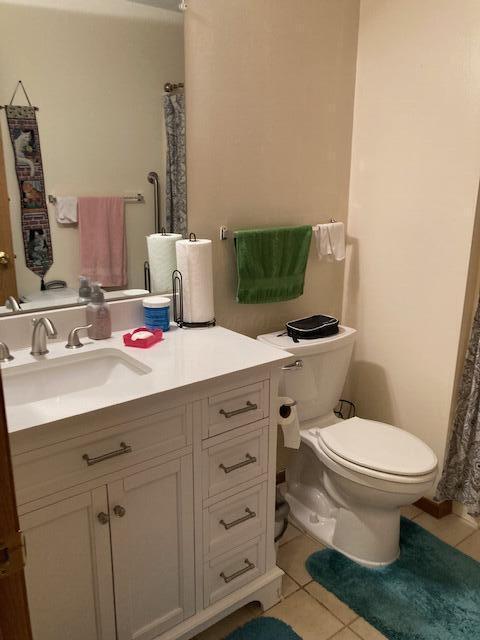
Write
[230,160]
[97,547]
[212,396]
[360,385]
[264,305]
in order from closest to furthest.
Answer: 1. [97,547]
2. [212,396]
3. [230,160]
4. [264,305]
5. [360,385]

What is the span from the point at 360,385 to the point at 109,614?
4.99 feet

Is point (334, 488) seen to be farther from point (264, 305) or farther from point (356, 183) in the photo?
point (356, 183)

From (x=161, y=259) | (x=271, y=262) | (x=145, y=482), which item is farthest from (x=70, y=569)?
(x=271, y=262)

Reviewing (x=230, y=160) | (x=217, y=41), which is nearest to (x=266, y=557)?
(x=230, y=160)

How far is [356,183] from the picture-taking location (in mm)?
2355

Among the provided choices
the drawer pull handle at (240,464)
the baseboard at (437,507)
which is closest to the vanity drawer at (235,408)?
the drawer pull handle at (240,464)

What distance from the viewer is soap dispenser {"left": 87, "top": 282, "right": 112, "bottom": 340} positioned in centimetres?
168

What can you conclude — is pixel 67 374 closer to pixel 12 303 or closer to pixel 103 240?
pixel 12 303

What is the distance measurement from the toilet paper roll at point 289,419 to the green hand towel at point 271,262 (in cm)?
47

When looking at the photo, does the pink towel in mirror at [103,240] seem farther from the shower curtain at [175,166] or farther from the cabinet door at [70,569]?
the cabinet door at [70,569]

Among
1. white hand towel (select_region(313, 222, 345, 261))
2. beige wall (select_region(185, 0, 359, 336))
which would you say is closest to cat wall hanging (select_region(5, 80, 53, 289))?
beige wall (select_region(185, 0, 359, 336))

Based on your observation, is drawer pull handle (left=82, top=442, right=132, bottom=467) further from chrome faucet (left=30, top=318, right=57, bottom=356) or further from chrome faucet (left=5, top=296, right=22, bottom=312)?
chrome faucet (left=5, top=296, right=22, bottom=312)

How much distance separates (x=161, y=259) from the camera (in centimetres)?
186

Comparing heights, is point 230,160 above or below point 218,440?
above
